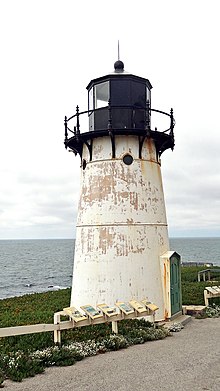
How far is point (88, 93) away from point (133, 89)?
1.75 m

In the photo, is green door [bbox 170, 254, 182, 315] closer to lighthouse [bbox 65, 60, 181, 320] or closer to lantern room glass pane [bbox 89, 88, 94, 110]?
lighthouse [bbox 65, 60, 181, 320]

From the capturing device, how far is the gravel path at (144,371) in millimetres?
6762

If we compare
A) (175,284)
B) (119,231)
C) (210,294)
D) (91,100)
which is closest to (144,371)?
(119,231)

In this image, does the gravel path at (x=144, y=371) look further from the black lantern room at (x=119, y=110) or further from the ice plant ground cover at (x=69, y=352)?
the black lantern room at (x=119, y=110)

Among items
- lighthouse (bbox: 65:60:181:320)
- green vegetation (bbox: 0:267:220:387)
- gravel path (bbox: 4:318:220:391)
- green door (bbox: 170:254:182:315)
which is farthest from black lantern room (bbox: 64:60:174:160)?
gravel path (bbox: 4:318:220:391)

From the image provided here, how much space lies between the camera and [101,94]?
1281 cm

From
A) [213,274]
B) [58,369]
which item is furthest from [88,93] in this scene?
[213,274]

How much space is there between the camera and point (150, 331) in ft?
33.4

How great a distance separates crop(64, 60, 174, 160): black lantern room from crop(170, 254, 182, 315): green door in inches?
150

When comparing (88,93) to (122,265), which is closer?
(122,265)

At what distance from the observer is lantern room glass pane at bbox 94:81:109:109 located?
1268cm

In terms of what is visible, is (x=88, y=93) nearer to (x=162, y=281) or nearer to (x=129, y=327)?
(x=162, y=281)

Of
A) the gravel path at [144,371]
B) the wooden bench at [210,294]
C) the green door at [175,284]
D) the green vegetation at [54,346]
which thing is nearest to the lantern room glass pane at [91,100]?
the green door at [175,284]

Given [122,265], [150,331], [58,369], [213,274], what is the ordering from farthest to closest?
1. [213,274]
2. [122,265]
3. [150,331]
4. [58,369]
